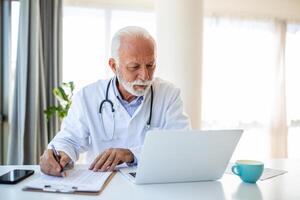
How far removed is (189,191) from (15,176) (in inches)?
23.3

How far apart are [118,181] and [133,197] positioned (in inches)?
6.9

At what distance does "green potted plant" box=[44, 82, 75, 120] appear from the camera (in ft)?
10.4

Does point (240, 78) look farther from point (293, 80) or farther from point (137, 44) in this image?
point (137, 44)

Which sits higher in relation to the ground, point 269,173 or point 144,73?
point 144,73

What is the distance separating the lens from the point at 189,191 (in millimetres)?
1021

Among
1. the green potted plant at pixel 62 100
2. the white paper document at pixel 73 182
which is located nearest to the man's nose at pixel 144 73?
the white paper document at pixel 73 182

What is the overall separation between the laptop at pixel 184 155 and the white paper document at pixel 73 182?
117 millimetres

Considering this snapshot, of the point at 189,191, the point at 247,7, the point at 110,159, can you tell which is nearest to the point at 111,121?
the point at 110,159

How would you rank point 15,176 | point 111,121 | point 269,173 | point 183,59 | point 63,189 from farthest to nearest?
1. point 183,59
2. point 111,121
3. point 269,173
4. point 15,176
5. point 63,189

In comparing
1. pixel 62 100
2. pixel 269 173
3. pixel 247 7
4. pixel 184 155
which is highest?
pixel 247 7

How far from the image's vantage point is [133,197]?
940 millimetres

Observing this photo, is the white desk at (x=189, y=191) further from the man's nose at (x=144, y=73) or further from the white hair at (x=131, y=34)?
the white hair at (x=131, y=34)

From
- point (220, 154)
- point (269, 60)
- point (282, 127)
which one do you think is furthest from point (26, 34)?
point (282, 127)

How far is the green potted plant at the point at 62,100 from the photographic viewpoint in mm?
3176
